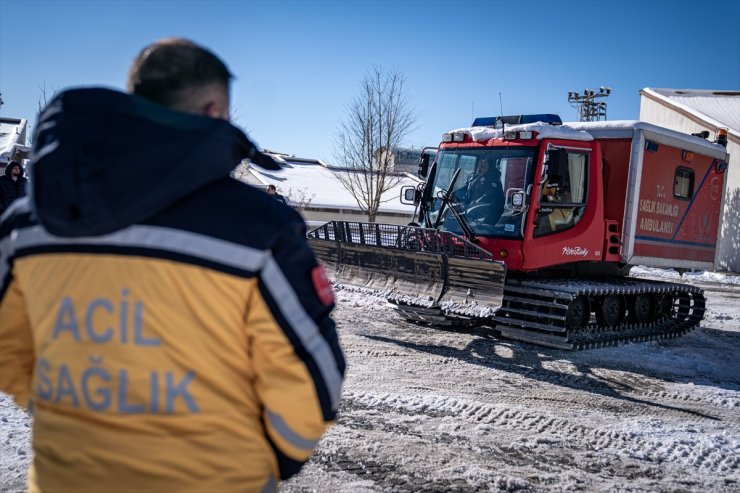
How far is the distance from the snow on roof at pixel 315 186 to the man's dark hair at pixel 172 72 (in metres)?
27.1

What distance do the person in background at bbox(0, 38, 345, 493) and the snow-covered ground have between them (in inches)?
109

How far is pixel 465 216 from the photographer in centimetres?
941

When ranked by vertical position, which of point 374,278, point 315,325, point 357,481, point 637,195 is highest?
point 637,195

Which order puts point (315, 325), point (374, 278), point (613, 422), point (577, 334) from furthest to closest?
point (374, 278)
point (577, 334)
point (613, 422)
point (315, 325)

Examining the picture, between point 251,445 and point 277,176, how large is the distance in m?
32.4

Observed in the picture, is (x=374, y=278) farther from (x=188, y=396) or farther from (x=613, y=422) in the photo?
(x=188, y=396)

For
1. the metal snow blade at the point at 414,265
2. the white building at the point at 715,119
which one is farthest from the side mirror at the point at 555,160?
the white building at the point at 715,119

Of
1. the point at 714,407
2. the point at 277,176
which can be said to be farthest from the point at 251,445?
the point at 277,176

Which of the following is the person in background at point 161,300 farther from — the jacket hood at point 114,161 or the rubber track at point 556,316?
the rubber track at point 556,316

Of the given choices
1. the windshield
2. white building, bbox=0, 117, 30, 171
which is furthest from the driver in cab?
white building, bbox=0, 117, 30, 171

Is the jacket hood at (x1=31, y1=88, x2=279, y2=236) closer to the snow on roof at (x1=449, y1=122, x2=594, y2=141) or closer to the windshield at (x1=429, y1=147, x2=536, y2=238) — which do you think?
the windshield at (x1=429, y1=147, x2=536, y2=238)

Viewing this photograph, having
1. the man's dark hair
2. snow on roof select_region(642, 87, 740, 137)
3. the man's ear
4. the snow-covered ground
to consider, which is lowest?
the snow-covered ground

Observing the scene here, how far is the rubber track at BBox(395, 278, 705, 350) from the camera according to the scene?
8562mm

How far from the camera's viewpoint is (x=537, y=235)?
9.02m
